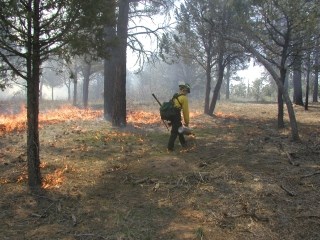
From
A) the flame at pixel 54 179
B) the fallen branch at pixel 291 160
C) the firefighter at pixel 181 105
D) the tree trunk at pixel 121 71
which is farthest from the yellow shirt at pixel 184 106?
the tree trunk at pixel 121 71

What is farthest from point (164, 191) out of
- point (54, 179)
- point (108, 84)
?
point (108, 84)

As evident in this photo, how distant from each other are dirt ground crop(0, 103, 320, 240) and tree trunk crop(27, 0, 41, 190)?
354mm

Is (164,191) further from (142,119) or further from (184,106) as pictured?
(142,119)

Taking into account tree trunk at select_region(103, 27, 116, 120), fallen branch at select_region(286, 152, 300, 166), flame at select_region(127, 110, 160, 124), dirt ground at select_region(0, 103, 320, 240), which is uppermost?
tree trunk at select_region(103, 27, 116, 120)

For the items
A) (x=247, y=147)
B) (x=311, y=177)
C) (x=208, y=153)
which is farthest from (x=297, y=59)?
(x=311, y=177)

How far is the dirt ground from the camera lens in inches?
207

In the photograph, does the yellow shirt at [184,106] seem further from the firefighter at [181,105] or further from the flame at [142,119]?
the flame at [142,119]

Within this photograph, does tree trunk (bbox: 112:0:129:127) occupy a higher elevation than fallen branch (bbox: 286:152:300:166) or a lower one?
higher

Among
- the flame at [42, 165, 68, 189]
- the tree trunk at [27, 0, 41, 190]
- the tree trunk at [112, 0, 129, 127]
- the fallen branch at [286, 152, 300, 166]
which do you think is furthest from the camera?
the tree trunk at [112, 0, 129, 127]

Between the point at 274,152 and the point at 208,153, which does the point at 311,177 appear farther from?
the point at 208,153

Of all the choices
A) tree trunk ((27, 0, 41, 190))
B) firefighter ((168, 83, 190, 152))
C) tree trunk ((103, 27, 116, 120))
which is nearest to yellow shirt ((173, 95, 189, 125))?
firefighter ((168, 83, 190, 152))

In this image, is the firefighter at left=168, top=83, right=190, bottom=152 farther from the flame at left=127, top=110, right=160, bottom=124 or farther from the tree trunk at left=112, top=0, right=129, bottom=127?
the flame at left=127, top=110, right=160, bottom=124

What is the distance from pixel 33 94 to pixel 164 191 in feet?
9.99

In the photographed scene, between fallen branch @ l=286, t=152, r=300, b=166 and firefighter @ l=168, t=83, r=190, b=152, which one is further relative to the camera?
firefighter @ l=168, t=83, r=190, b=152
